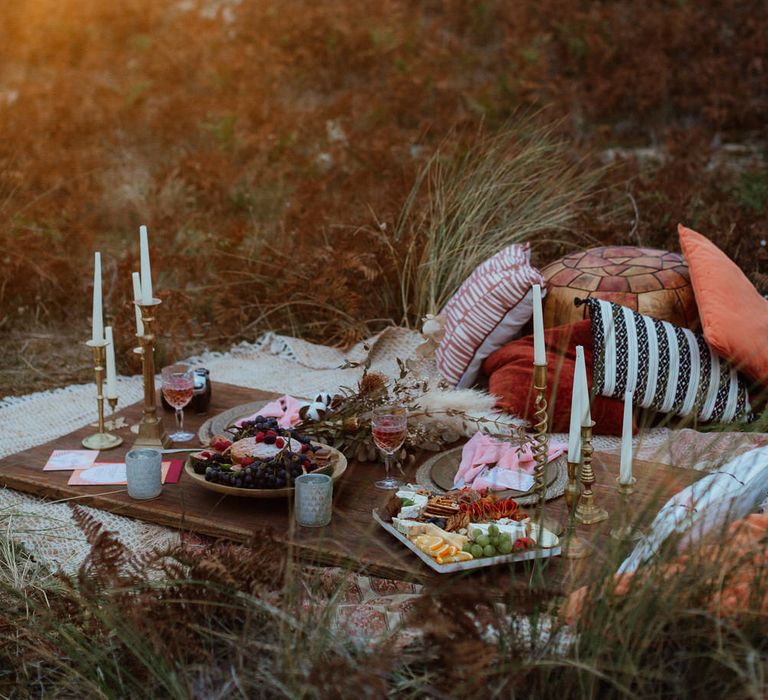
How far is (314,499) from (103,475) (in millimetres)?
779

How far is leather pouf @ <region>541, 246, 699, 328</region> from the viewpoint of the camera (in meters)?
3.95

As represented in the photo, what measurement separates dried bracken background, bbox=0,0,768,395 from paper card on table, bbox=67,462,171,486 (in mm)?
1663

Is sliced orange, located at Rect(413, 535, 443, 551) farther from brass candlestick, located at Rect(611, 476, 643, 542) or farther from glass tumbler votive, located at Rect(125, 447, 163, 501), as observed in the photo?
glass tumbler votive, located at Rect(125, 447, 163, 501)

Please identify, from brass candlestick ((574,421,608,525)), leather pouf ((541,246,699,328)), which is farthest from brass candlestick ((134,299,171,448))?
leather pouf ((541,246,699,328))

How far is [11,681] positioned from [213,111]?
548 cm

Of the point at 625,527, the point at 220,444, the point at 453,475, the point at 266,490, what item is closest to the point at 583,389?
the point at 625,527

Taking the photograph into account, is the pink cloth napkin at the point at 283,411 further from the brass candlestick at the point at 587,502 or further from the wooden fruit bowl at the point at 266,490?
the brass candlestick at the point at 587,502

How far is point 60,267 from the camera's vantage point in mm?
5301

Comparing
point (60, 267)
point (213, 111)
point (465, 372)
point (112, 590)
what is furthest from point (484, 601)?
point (213, 111)

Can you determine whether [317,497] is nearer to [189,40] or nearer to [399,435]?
[399,435]

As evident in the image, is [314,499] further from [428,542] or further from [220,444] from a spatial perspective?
[220,444]

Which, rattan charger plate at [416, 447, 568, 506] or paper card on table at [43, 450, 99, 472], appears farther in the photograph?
paper card on table at [43, 450, 99, 472]

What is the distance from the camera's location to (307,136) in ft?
22.4

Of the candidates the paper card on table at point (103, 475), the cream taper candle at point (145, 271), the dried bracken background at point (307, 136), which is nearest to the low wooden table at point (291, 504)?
the paper card on table at point (103, 475)
